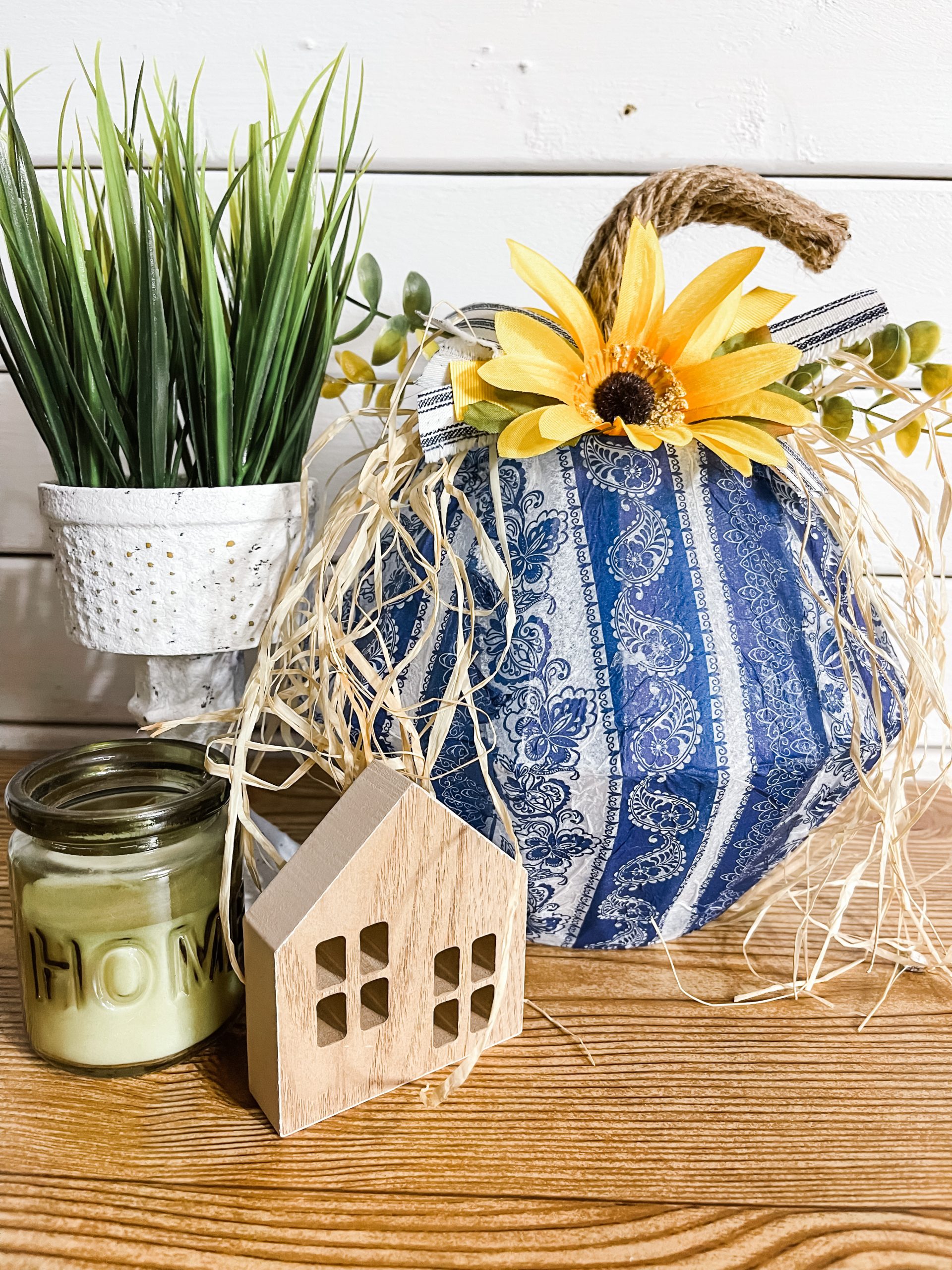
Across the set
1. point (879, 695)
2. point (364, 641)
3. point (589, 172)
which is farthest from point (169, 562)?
point (589, 172)

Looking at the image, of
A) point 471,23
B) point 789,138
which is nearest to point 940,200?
point 789,138

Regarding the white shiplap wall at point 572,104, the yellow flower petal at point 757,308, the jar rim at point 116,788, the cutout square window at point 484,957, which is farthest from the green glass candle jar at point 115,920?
the white shiplap wall at point 572,104

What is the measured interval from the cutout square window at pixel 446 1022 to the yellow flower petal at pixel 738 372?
0.89ft

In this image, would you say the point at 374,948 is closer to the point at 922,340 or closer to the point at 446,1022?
the point at 446,1022

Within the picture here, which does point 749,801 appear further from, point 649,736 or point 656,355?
point 656,355

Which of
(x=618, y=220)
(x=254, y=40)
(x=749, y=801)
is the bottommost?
(x=749, y=801)

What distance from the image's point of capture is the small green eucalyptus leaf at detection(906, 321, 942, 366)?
1.46 feet

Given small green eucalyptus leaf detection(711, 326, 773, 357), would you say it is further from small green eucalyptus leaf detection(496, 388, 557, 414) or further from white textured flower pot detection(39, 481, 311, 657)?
white textured flower pot detection(39, 481, 311, 657)

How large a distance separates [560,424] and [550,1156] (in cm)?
27

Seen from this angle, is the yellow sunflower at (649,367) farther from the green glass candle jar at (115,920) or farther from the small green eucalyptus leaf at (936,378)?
the green glass candle jar at (115,920)

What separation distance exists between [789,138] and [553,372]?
0.39 metres

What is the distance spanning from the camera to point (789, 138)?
2.14 ft

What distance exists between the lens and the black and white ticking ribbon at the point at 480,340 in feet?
1.31

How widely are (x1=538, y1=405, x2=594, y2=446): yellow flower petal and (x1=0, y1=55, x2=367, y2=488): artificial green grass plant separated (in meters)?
0.14
